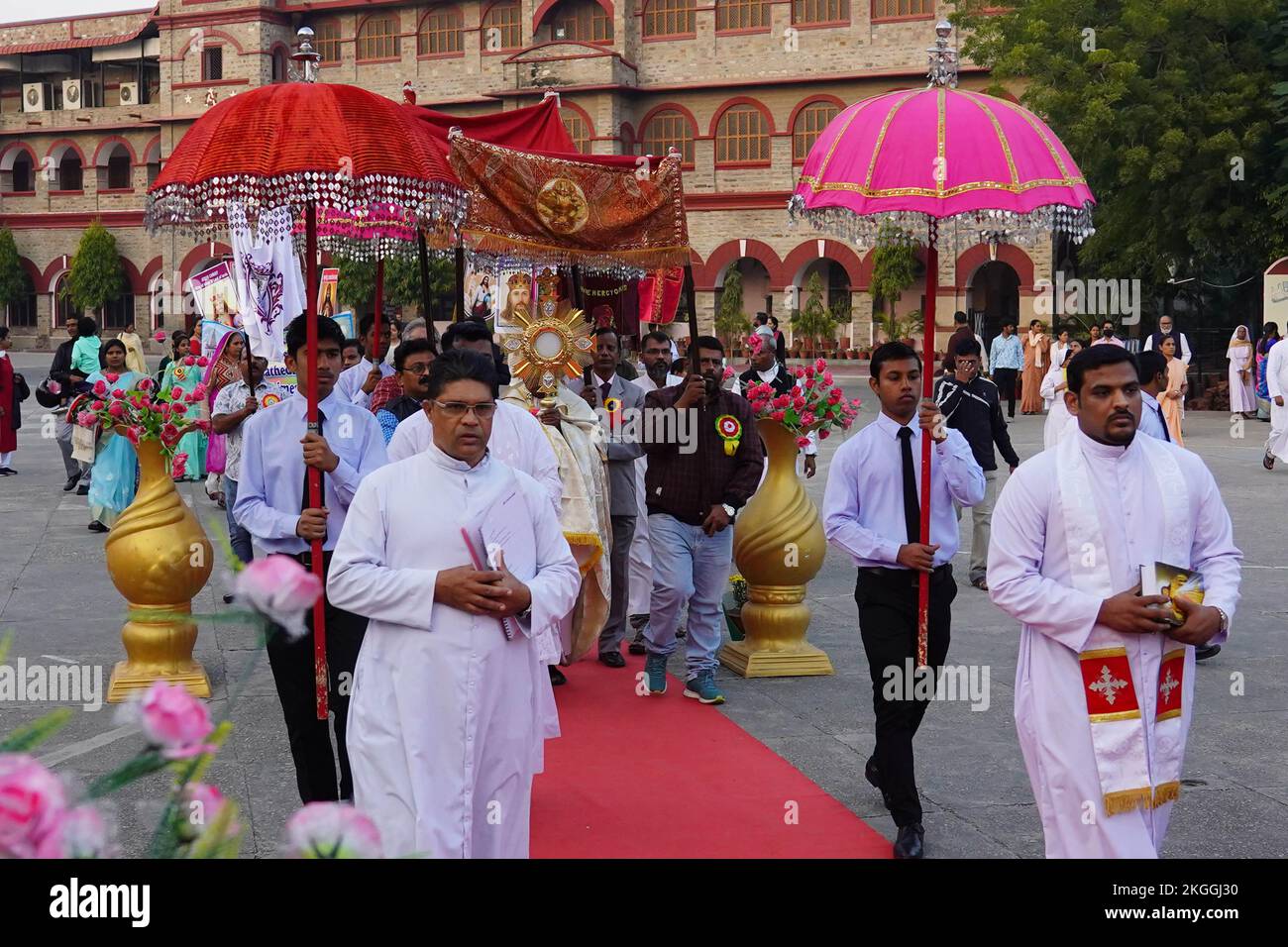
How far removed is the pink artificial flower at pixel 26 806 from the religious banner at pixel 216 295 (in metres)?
12.8

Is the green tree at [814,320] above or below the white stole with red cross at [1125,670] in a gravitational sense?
above

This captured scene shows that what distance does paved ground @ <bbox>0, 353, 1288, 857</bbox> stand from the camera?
5613mm

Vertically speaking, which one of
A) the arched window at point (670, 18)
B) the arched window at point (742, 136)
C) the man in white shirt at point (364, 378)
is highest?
the arched window at point (670, 18)

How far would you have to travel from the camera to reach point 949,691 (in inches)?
307

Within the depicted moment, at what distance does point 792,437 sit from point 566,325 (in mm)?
1775

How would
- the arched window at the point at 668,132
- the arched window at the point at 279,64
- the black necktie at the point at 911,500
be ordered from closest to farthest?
the black necktie at the point at 911,500, the arched window at the point at 668,132, the arched window at the point at 279,64

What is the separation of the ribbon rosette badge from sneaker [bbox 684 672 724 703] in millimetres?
1140

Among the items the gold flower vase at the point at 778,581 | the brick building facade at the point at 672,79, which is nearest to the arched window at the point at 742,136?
the brick building facade at the point at 672,79

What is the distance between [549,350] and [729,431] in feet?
3.35

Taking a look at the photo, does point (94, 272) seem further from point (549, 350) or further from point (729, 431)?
point (729, 431)

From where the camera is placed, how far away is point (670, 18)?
139 ft

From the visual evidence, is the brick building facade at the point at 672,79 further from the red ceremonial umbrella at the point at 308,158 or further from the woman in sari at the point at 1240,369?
the red ceremonial umbrella at the point at 308,158

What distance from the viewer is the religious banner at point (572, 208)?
8.42m
